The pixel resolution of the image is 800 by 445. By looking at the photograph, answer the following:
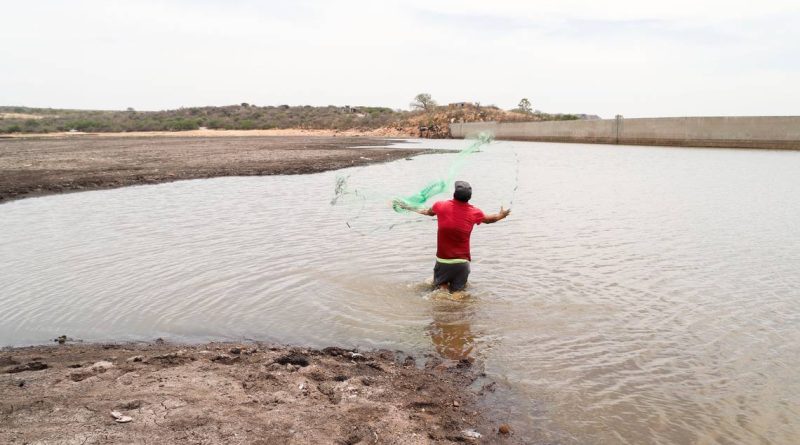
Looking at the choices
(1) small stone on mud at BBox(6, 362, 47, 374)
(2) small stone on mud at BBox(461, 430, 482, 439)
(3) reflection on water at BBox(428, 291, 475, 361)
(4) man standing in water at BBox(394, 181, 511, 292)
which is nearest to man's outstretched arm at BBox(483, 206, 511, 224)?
(4) man standing in water at BBox(394, 181, 511, 292)

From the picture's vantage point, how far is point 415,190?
19109mm

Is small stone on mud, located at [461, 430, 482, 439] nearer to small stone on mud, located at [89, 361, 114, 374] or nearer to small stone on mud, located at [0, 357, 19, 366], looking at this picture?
small stone on mud, located at [89, 361, 114, 374]

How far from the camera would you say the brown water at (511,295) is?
16.8 ft

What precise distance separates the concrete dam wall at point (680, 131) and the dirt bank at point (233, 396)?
137 feet

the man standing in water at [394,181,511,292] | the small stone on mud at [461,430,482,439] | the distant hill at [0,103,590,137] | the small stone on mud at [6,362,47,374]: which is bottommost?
the small stone on mud at [461,430,482,439]

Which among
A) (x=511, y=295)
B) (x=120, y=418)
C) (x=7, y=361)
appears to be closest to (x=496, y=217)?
(x=511, y=295)

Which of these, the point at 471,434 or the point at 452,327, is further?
the point at 452,327

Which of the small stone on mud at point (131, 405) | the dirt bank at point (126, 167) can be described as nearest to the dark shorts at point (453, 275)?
the small stone on mud at point (131, 405)

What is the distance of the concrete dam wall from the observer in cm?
3888

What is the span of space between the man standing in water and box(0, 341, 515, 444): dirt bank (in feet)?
7.22

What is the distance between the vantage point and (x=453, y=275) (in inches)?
312

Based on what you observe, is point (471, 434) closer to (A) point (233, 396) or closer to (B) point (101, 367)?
(A) point (233, 396)

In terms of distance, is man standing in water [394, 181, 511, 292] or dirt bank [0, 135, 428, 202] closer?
man standing in water [394, 181, 511, 292]

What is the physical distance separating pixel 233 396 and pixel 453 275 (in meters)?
3.95
